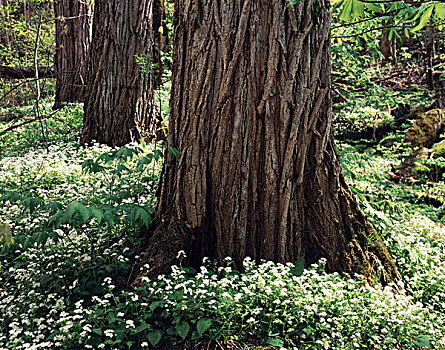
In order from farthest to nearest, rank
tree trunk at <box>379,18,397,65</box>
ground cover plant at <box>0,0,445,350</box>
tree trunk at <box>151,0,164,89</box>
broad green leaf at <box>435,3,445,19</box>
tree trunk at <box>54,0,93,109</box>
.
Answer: tree trunk at <box>379,18,397,65</box> < tree trunk at <box>54,0,93,109</box> < tree trunk at <box>151,0,164,89</box> < ground cover plant at <box>0,0,445,350</box> < broad green leaf at <box>435,3,445,19</box>

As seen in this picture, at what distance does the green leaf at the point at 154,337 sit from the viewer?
2.35 m

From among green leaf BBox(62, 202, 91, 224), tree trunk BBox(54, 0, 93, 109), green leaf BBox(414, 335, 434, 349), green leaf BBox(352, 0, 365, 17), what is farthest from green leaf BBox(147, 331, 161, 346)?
tree trunk BBox(54, 0, 93, 109)

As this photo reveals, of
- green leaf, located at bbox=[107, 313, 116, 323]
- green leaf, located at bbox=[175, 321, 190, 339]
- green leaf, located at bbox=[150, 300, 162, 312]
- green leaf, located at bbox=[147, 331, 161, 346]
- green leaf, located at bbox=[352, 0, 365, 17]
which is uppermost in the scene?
green leaf, located at bbox=[352, 0, 365, 17]

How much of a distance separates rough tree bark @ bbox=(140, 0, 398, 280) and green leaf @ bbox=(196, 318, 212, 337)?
0.70 metres

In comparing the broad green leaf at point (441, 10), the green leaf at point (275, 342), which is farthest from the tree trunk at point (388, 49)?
the broad green leaf at point (441, 10)

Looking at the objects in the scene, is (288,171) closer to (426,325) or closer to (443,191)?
(426,325)

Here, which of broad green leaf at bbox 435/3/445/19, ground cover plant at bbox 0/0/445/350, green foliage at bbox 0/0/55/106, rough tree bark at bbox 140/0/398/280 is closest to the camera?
broad green leaf at bbox 435/3/445/19

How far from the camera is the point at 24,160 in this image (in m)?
5.44

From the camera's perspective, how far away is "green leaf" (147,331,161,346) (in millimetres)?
2346

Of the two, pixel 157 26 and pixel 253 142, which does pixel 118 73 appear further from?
pixel 253 142

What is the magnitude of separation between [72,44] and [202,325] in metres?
8.32

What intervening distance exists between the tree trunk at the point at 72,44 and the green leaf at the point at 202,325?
755cm

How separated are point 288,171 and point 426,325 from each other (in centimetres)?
146

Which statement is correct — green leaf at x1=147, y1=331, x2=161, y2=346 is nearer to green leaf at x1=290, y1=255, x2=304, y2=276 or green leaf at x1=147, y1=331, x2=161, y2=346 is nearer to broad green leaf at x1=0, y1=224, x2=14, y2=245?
green leaf at x1=290, y1=255, x2=304, y2=276
